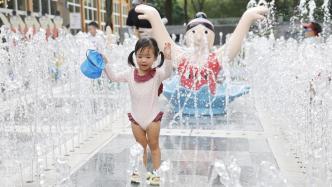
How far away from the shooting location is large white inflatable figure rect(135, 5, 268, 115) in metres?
6.05

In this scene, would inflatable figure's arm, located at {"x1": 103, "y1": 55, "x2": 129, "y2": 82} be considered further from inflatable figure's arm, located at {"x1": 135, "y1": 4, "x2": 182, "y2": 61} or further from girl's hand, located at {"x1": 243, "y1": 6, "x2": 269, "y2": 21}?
girl's hand, located at {"x1": 243, "y1": 6, "x2": 269, "y2": 21}

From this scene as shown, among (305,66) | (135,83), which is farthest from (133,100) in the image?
(305,66)

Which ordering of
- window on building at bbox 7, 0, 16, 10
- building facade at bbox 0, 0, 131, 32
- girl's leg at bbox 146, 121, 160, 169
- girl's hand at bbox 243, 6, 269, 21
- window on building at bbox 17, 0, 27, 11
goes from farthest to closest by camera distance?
window on building at bbox 17, 0, 27, 11
building facade at bbox 0, 0, 131, 32
window on building at bbox 7, 0, 16, 10
girl's hand at bbox 243, 6, 269, 21
girl's leg at bbox 146, 121, 160, 169

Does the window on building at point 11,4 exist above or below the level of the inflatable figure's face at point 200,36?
above

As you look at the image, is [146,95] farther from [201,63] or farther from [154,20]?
[201,63]

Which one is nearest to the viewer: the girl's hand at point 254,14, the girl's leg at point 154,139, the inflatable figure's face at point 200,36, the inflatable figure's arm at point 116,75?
the girl's leg at point 154,139

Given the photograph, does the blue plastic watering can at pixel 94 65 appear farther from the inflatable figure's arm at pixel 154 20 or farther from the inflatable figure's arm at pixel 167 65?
the inflatable figure's arm at pixel 154 20

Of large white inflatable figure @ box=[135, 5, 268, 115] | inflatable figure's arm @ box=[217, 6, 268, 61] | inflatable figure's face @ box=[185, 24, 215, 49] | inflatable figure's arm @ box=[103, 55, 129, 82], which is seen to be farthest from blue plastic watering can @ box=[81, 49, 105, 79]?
inflatable figure's arm @ box=[217, 6, 268, 61]

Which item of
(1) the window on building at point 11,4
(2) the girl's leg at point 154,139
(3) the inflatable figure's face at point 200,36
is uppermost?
(1) the window on building at point 11,4

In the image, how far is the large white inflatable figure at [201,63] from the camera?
605 centimetres

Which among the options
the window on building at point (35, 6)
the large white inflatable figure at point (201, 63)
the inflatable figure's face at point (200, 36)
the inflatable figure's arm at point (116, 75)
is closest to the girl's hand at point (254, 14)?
the large white inflatable figure at point (201, 63)

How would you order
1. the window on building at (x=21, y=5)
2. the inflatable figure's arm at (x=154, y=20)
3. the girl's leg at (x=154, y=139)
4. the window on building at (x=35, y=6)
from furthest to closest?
the window on building at (x=35, y=6)
the window on building at (x=21, y=5)
the inflatable figure's arm at (x=154, y=20)
the girl's leg at (x=154, y=139)

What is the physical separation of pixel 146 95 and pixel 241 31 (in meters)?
2.73

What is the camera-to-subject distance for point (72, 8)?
22578 millimetres
